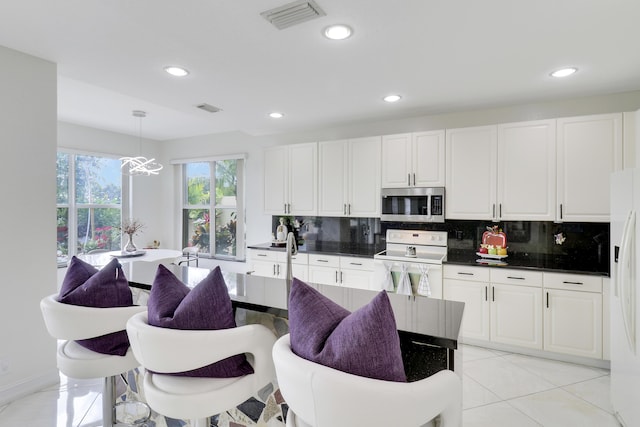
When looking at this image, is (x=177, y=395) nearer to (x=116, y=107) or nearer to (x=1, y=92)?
(x=1, y=92)

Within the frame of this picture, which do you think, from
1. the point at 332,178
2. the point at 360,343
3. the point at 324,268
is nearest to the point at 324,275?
the point at 324,268

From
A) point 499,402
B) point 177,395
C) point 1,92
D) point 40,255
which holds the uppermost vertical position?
point 1,92

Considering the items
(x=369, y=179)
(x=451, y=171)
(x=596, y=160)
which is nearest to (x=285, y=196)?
(x=369, y=179)

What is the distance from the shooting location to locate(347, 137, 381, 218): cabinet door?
4023 mm

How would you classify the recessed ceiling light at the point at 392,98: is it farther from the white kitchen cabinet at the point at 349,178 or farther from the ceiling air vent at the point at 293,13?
the ceiling air vent at the point at 293,13

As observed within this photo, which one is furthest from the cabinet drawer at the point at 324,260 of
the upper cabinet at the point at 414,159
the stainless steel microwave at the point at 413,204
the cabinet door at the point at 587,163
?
the cabinet door at the point at 587,163

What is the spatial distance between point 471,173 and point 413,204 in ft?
2.24

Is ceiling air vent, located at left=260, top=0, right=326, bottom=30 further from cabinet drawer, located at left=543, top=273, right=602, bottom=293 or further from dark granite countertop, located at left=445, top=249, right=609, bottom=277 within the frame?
cabinet drawer, located at left=543, top=273, right=602, bottom=293

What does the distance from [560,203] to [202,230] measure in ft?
17.3

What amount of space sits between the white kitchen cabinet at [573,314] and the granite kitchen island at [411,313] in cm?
214

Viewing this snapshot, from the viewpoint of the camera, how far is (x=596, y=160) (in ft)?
10.0

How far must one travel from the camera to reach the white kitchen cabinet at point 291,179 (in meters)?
4.42

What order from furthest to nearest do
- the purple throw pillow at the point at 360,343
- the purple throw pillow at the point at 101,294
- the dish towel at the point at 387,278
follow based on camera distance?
the dish towel at the point at 387,278
the purple throw pillow at the point at 101,294
the purple throw pillow at the point at 360,343

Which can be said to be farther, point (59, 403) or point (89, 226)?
point (89, 226)
